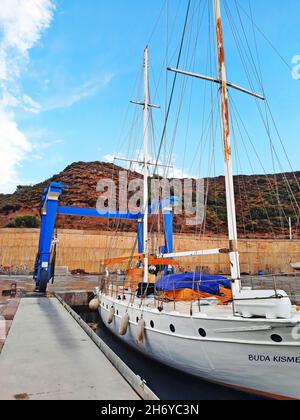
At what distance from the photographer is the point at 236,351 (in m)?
5.11

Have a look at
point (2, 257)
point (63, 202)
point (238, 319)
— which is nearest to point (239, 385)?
point (238, 319)

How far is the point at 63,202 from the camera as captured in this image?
71000mm

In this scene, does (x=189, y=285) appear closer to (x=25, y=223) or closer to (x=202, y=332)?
(x=202, y=332)

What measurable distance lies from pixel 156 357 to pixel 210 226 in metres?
60.8

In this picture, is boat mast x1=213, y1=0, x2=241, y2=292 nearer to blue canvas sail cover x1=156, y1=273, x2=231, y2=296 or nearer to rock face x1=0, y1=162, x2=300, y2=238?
blue canvas sail cover x1=156, y1=273, x2=231, y2=296

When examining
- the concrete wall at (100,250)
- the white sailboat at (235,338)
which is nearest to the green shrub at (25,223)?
the concrete wall at (100,250)

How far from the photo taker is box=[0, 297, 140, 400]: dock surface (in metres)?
3.92

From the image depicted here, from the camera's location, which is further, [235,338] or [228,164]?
[228,164]

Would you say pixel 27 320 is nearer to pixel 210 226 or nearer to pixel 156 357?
pixel 156 357

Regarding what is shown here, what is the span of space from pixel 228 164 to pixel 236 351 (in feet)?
13.1

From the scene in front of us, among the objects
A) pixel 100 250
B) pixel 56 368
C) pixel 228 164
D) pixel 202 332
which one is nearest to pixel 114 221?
pixel 100 250

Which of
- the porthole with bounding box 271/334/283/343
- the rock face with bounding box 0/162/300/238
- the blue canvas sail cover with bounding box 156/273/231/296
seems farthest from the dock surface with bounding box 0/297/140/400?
the rock face with bounding box 0/162/300/238

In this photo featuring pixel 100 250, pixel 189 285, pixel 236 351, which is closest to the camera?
pixel 236 351

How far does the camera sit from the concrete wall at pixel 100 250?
33.3 m
